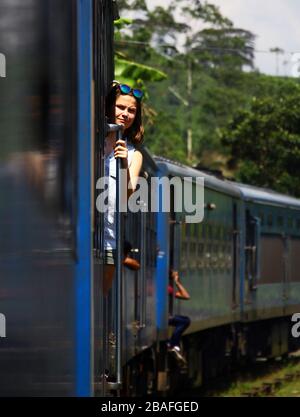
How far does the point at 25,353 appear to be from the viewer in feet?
11.6

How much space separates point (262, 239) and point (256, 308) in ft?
3.55

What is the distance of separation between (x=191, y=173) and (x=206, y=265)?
1841mm

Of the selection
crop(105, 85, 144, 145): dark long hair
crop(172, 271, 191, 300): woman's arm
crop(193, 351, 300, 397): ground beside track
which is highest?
crop(105, 85, 144, 145): dark long hair

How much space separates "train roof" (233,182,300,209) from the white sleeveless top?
1608cm

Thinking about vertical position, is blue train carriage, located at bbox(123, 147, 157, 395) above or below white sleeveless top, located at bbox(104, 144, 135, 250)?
below

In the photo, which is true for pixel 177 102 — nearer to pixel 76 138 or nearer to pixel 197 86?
pixel 197 86

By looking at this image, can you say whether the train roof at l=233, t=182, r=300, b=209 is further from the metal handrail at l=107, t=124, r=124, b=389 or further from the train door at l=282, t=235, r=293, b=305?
the metal handrail at l=107, t=124, r=124, b=389

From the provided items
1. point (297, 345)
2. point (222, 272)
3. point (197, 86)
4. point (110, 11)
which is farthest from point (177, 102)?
point (110, 11)

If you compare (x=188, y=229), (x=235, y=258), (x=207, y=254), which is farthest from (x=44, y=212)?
(x=235, y=258)

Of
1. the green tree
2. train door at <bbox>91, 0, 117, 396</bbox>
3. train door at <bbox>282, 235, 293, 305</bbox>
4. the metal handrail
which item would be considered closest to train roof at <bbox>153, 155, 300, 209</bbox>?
Result: train door at <bbox>282, 235, 293, 305</bbox>

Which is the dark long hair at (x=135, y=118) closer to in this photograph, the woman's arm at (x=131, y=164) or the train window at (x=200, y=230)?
the woman's arm at (x=131, y=164)

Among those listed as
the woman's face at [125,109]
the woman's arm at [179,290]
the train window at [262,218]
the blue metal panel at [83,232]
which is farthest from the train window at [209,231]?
the blue metal panel at [83,232]

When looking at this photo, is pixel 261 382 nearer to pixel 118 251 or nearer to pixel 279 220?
pixel 279 220

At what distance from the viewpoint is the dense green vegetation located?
3581 centimetres
